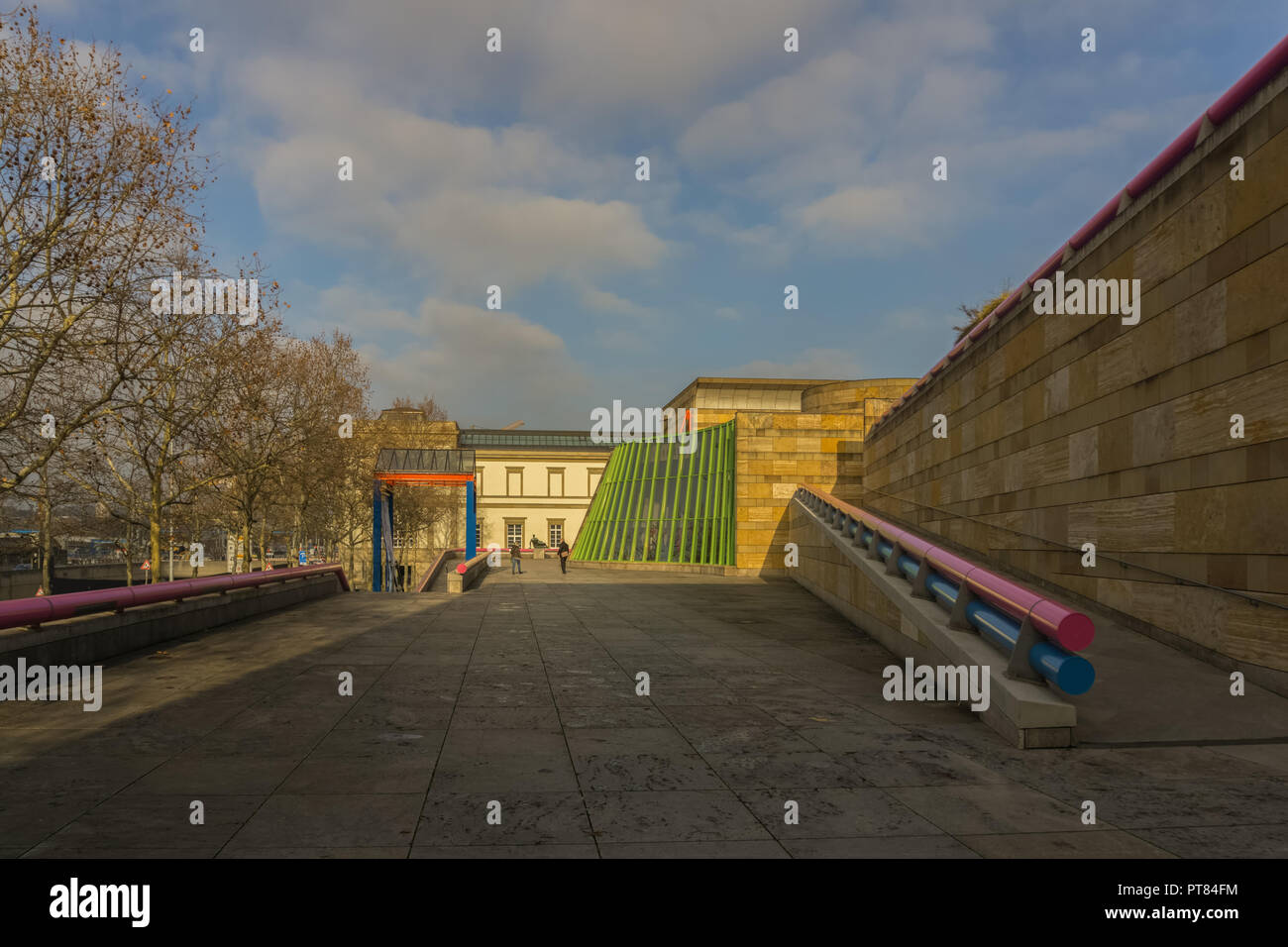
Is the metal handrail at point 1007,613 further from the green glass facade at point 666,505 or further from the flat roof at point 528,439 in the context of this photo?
the flat roof at point 528,439

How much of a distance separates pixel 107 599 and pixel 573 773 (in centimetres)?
→ 777

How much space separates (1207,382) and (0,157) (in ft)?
56.5

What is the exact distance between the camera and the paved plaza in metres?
4.38

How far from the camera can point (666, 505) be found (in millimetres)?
37812

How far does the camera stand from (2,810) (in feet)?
15.3

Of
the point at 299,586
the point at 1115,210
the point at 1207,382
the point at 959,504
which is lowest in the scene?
the point at 299,586

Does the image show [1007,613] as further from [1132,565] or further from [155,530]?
[155,530]

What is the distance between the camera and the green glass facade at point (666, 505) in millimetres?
33781

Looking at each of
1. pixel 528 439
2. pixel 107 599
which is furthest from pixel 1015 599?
pixel 528 439

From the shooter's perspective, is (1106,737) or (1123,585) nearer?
(1106,737)

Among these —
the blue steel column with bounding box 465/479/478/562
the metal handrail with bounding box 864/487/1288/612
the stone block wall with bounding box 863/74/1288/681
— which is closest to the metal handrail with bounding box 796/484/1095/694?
the metal handrail with bounding box 864/487/1288/612
